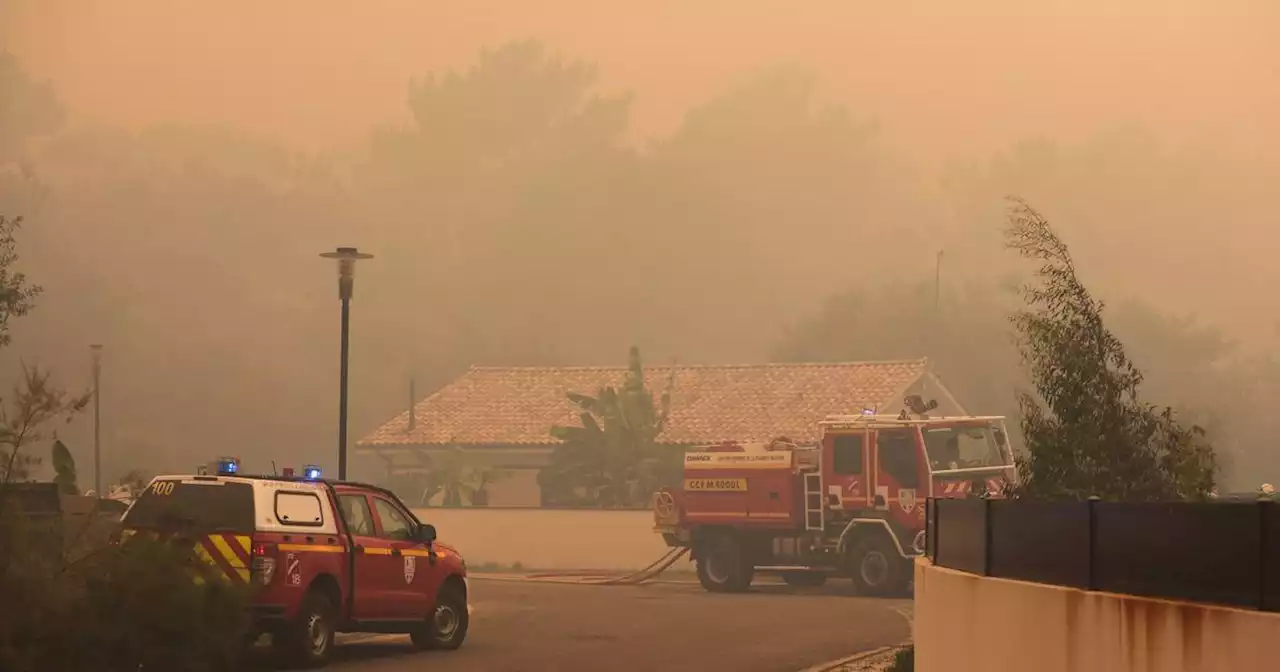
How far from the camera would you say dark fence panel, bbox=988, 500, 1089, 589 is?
9.56m

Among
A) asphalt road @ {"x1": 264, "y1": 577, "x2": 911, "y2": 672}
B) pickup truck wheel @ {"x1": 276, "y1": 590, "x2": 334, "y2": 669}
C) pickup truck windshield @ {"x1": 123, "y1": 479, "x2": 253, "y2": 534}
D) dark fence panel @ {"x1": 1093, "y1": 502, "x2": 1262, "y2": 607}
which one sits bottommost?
asphalt road @ {"x1": 264, "y1": 577, "x2": 911, "y2": 672}

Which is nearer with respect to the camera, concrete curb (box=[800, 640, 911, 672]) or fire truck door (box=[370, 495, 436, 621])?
concrete curb (box=[800, 640, 911, 672])

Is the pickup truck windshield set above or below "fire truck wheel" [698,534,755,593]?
above

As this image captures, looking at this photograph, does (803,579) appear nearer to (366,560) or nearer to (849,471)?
(849,471)

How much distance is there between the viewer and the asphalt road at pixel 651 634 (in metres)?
18.8

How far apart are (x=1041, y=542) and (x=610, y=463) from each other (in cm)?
4585

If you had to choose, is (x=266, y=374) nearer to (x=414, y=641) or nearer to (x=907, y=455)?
(x=907, y=455)

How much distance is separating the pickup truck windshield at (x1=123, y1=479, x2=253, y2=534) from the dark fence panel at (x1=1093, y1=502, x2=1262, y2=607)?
10457 mm

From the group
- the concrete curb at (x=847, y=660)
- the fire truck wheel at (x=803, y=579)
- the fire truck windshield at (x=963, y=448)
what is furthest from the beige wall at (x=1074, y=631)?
the fire truck wheel at (x=803, y=579)

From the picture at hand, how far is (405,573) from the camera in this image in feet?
64.9

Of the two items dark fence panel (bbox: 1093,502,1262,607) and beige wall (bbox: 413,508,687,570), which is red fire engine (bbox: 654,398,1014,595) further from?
dark fence panel (bbox: 1093,502,1262,607)

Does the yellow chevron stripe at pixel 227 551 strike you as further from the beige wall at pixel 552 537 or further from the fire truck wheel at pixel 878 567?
the beige wall at pixel 552 537

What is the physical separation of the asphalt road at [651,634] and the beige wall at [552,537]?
40.4 ft

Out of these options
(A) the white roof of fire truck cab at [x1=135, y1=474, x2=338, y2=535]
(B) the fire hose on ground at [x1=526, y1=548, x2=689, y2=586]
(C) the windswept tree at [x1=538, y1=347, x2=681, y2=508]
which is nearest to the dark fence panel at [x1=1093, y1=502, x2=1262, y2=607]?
(A) the white roof of fire truck cab at [x1=135, y1=474, x2=338, y2=535]
